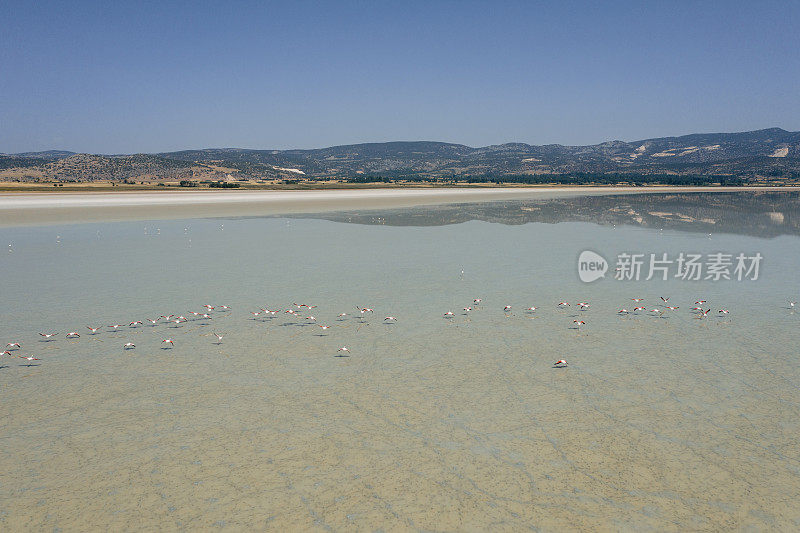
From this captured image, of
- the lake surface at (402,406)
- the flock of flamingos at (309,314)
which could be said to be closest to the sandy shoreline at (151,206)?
the lake surface at (402,406)

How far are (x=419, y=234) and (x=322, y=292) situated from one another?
63.0ft

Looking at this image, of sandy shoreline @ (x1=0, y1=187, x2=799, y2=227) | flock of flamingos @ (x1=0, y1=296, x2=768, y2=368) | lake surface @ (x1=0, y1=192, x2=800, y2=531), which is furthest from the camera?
sandy shoreline @ (x1=0, y1=187, x2=799, y2=227)

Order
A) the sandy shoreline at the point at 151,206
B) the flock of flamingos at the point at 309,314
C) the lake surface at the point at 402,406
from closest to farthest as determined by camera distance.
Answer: the lake surface at the point at 402,406 → the flock of flamingos at the point at 309,314 → the sandy shoreline at the point at 151,206

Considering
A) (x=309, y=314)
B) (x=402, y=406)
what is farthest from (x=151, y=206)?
(x=402, y=406)

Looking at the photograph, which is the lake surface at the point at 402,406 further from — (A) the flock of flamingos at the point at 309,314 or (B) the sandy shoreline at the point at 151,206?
(B) the sandy shoreline at the point at 151,206

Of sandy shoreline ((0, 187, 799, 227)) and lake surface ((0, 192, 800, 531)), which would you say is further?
sandy shoreline ((0, 187, 799, 227))

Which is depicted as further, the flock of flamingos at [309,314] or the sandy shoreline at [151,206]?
the sandy shoreline at [151,206]

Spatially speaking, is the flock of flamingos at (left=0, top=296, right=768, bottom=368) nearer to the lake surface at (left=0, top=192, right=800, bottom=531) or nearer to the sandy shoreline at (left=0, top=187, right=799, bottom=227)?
the lake surface at (left=0, top=192, right=800, bottom=531)

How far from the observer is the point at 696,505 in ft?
20.8

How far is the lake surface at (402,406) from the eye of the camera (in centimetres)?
634

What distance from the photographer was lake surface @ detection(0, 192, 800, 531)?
20.8 feet

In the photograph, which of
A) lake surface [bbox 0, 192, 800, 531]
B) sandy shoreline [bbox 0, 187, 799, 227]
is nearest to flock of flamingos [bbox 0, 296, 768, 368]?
lake surface [bbox 0, 192, 800, 531]

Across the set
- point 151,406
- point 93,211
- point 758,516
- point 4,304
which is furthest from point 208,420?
point 93,211

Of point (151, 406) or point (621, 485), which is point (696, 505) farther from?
point (151, 406)
